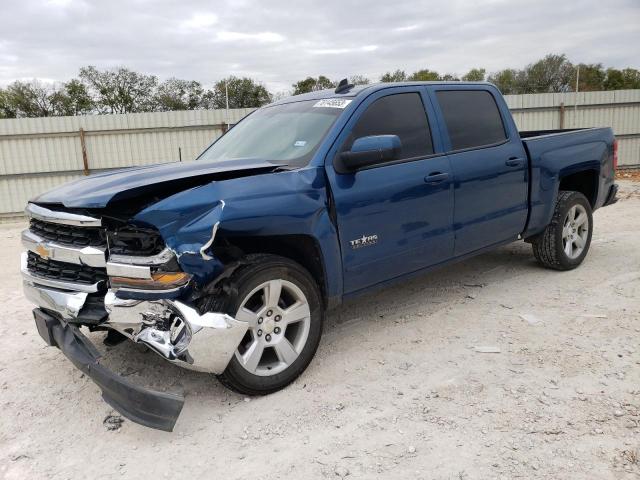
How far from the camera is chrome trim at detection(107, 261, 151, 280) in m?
2.75

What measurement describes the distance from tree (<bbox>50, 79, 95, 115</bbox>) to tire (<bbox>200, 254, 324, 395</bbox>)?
133ft

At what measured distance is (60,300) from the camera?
9.97 feet

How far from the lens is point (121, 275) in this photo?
2.80 m

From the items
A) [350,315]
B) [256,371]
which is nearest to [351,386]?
[256,371]

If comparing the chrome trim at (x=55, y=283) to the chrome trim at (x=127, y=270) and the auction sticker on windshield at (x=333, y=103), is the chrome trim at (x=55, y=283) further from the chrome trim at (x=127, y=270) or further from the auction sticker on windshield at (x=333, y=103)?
the auction sticker on windshield at (x=333, y=103)

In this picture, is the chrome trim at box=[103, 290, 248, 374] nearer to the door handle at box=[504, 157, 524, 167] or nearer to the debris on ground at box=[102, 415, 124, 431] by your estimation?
the debris on ground at box=[102, 415, 124, 431]

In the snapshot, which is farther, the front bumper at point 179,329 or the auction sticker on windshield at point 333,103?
the auction sticker on windshield at point 333,103

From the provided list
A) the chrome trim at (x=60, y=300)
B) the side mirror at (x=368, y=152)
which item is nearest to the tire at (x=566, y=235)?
the side mirror at (x=368, y=152)

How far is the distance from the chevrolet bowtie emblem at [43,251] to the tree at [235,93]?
36603 mm

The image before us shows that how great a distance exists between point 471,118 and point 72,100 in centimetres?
4236

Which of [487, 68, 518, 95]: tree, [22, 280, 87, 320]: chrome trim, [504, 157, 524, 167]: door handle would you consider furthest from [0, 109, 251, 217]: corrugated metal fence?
[487, 68, 518, 95]: tree

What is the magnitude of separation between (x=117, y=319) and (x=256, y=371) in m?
0.86

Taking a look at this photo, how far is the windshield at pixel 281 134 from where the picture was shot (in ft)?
11.9

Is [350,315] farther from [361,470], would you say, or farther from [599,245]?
[599,245]
